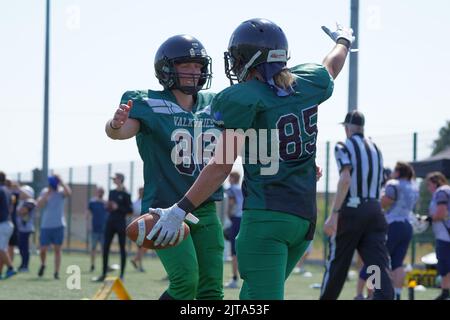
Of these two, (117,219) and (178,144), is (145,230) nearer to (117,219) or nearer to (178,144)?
(178,144)

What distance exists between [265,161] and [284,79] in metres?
0.42

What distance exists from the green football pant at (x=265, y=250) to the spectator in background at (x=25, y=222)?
13.0 meters

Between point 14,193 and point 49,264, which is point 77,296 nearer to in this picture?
A: point 14,193

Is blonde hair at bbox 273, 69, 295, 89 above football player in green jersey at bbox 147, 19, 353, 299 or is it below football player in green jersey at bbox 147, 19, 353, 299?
above

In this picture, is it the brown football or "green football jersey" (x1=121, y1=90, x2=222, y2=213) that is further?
"green football jersey" (x1=121, y1=90, x2=222, y2=213)

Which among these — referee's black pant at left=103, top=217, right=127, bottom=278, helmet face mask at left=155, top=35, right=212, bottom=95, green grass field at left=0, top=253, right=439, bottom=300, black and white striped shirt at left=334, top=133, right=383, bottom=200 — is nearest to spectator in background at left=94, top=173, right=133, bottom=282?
referee's black pant at left=103, top=217, right=127, bottom=278

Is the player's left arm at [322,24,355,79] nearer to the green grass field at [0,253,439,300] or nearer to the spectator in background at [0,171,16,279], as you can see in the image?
the green grass field at [0,253,439,300]

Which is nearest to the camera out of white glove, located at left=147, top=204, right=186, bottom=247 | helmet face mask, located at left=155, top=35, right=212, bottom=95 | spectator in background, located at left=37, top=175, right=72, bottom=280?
white glove, located at left=147, top=204, right=186, bottom=247

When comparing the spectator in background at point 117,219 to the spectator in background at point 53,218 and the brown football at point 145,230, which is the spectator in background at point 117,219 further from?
the brown football at point 145,230

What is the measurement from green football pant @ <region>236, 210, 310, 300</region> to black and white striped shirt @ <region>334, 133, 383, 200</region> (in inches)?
171

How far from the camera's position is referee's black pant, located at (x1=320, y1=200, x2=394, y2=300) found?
8.84 metres
